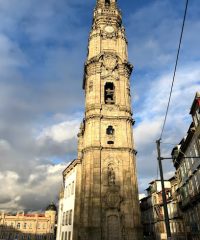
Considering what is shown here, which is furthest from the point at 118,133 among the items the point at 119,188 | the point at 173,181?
the point at 173,181

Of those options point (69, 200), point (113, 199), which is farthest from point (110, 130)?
point (69, 200)

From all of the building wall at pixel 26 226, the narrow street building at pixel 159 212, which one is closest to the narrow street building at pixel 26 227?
the building wall at pixel 26 226

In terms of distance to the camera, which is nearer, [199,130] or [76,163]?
[199,130]

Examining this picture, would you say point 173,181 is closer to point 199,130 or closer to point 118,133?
point 118,133

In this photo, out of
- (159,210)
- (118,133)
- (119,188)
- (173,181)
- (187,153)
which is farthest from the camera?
(159,210)

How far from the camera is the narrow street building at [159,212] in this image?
45844 mm

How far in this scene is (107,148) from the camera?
1526 inches

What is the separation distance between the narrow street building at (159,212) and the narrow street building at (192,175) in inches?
312

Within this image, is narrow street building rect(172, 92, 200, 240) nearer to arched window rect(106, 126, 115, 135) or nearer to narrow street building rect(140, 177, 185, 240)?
narrow street building rect(140, 177, 185, 240)

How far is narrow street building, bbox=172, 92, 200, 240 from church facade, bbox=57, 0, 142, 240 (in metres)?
6.58

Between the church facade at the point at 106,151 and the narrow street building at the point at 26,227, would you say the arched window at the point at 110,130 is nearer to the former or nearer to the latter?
the church facade at the point at 106,151

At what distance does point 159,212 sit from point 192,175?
26.6m

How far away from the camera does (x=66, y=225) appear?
152 feet

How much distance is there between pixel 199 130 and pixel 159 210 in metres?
33.0
